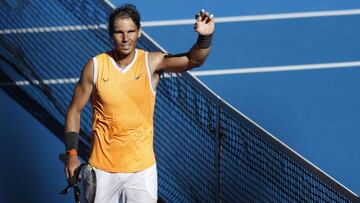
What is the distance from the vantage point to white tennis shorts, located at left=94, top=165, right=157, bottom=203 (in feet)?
16.2

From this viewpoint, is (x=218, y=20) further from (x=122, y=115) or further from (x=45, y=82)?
(x=122, y=115)

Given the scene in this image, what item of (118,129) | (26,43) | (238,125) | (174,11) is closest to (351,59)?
(174,11)

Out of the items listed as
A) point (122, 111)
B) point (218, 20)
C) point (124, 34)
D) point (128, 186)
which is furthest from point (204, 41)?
point (218, 20)

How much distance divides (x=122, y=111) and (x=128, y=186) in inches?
17.1

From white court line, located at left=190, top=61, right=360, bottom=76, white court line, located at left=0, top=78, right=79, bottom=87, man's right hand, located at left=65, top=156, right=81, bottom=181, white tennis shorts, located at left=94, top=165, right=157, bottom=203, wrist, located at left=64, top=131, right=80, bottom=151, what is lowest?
white tennis shorts, located at left=94, top=165, right=157, bottom=203

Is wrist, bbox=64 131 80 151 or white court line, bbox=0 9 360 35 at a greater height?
white court line, bbox=0 9 360 35

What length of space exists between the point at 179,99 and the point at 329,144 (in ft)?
5.08

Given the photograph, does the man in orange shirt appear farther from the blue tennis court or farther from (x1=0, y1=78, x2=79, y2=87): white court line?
(x1=0, y1=78, x2=79, y2=87): white court line

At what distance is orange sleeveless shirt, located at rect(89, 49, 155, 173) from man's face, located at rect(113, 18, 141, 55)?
13 cm

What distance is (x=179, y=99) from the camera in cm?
670

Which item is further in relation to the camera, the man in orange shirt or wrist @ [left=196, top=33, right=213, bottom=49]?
the man in orange shirt

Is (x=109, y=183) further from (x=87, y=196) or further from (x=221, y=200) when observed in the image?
(x=221, y=200)

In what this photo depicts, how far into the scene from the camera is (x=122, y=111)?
4.89 metres

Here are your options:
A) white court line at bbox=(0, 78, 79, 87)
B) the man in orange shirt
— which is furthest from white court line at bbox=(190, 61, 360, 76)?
the man in orange shirt
